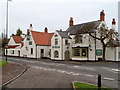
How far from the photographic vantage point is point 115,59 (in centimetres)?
2908

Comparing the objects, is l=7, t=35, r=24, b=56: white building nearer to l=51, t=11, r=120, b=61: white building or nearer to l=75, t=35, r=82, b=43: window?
l=51, t=11, r=120, b=61: white building

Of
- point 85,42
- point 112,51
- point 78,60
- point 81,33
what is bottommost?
point 78,60

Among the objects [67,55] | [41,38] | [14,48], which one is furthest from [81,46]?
[14,48]

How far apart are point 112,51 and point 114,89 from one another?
22479 mm

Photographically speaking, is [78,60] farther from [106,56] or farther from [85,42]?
[106,56]

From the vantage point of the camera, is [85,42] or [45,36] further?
[45,36]

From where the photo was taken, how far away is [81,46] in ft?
98.7

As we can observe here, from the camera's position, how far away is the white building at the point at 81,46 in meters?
29.2

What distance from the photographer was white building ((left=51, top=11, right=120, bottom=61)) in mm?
29250

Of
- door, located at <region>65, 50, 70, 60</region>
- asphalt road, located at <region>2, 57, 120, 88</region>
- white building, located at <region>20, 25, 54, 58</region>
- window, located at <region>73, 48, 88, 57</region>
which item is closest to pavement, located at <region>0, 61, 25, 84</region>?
asphalt road, located at <region>2, 57, 120, 88</region>

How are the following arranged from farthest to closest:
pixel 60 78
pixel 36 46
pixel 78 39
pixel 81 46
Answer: pixel 36 46 < pixel 78 39 < pixel 81 46 < pixel 60 78

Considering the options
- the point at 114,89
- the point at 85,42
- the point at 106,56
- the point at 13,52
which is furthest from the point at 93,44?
the point at 13,52

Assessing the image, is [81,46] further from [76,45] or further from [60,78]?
[60,78]

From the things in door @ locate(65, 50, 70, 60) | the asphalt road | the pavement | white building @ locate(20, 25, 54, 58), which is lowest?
the asphalt road
